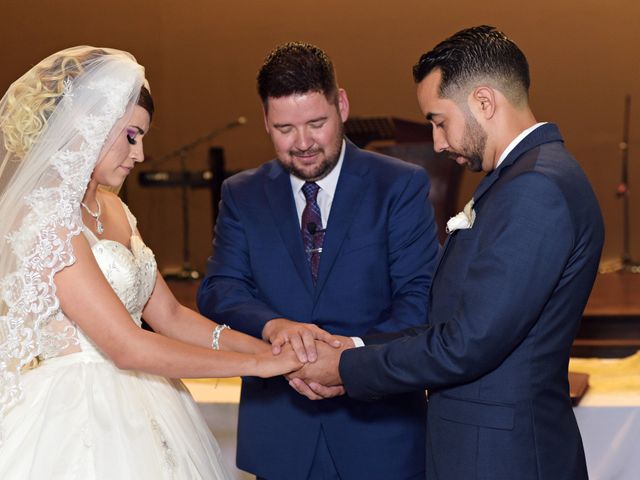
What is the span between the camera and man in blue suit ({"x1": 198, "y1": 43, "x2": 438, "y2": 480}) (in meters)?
2.78

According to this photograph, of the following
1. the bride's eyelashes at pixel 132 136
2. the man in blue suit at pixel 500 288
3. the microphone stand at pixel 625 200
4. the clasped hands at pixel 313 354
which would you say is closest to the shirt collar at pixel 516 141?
the man in blue suit at pixel 500 288

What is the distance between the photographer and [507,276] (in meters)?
2.03

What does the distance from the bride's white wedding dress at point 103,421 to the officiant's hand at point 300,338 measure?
0.35 meters

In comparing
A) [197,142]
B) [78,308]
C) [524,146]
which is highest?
[524,146]

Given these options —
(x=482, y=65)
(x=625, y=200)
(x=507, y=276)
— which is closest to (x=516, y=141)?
(x=482, y=65)

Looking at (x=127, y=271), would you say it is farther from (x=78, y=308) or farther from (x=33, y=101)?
(x=33, y=101)

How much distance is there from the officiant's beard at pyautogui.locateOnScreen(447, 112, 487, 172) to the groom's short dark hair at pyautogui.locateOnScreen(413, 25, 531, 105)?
0.24 feet

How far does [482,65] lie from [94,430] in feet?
4.38

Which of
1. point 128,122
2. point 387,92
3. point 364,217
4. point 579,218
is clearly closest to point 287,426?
point 364,217

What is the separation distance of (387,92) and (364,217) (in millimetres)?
8346

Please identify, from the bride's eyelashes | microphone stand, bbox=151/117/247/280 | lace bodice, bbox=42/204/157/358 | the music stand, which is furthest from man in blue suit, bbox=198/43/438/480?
microphone stand, bbox=151/117/247/280

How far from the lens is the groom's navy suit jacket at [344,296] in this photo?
2779 mm

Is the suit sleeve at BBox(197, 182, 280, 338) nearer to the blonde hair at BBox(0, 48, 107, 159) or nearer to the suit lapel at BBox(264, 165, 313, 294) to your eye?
the suit lapel at BBox(264, 165, 313, 294)

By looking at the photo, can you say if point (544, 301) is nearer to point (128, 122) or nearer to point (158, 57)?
point (128, 122)
